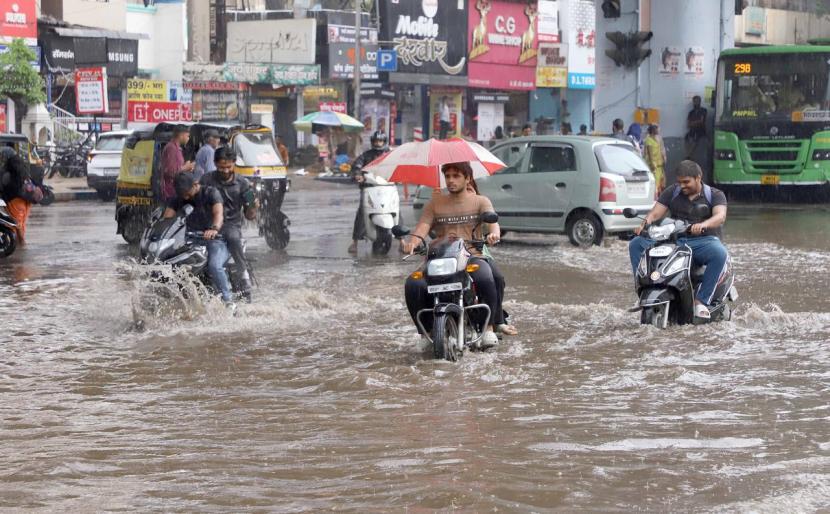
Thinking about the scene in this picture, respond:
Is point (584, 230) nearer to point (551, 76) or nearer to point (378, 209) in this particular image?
point (378, 209)

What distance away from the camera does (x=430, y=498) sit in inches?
210

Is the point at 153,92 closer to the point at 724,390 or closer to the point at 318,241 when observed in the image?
the point at 318,241

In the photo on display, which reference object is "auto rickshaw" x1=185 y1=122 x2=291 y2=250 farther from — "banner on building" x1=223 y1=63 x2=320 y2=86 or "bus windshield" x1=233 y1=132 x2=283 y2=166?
"banner on building" x1=223 y1=63 x2=320 y2=86

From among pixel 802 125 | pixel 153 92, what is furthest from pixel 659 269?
pixel 153 92

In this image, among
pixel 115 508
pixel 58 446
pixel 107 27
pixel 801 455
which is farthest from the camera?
pixel 107 27

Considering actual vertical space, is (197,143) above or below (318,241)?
above

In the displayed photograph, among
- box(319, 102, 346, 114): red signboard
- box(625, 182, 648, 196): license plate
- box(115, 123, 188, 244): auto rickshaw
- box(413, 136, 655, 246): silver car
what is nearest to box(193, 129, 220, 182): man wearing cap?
box(115, 123, 188, 244): auto rickshaw

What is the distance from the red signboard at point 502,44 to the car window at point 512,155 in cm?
3376

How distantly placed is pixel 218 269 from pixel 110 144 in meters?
20.2

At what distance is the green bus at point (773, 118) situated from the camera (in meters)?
25.1

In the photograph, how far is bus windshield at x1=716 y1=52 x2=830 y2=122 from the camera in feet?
83.3

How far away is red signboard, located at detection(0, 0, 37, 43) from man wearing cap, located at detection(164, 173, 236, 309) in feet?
89.6

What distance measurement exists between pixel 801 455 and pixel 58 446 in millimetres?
3548

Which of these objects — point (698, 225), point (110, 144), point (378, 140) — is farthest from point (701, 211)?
point (110, 144)
